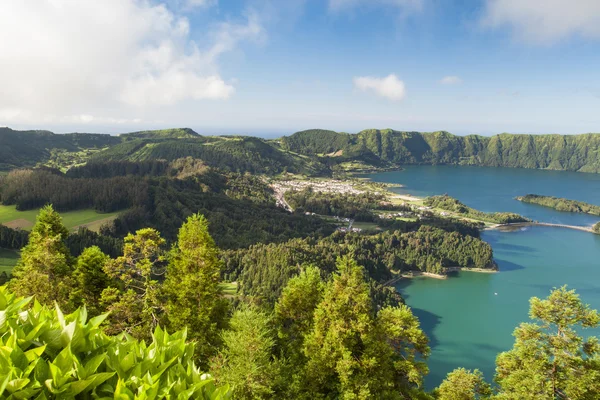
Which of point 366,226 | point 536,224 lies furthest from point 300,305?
point 536,224

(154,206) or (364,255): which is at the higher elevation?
(154,206)

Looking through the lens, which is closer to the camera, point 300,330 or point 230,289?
point 300,330

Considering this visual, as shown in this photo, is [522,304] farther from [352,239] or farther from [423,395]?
[423,395]

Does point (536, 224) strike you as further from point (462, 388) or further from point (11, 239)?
point (11, 239)

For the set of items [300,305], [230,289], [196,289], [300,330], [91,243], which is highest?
[196,289]

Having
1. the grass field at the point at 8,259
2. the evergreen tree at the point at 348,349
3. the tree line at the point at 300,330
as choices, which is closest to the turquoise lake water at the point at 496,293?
the tree line at the point at 300,330

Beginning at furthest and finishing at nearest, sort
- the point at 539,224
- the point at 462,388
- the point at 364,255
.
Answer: the point at 539,224
the point at 364,255
the point at 462,388

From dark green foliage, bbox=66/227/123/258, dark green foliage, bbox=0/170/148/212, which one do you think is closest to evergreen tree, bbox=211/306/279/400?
dark green foliage, bbox=66/227/123/258

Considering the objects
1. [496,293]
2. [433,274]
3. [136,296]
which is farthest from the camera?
[433,274]
